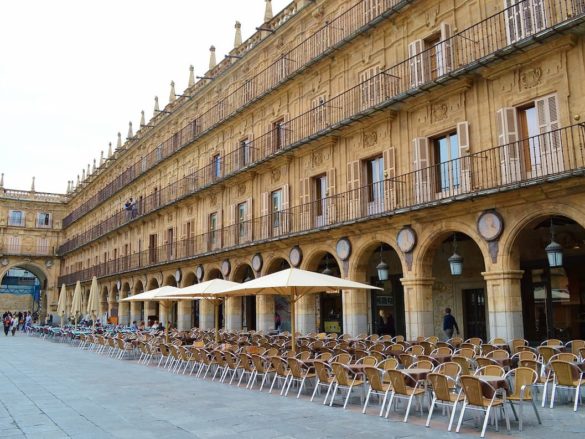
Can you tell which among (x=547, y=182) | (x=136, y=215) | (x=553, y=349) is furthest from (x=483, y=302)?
(x=136, y=215)

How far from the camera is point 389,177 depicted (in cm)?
1666

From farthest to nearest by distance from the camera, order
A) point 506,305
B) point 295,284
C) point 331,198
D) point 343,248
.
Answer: point 331,198, point 343,248, point 506,305, point 295,284

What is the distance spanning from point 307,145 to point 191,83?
1392 cm

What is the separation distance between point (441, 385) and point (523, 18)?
9.62m

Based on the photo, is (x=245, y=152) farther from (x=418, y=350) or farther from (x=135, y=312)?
(x=135, y=312)

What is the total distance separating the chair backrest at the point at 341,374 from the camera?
8.98m

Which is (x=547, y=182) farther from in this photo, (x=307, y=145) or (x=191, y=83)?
(x=191, y=83)

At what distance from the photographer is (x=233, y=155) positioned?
995 inches

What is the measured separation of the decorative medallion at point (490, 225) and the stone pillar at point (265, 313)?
10257 mm

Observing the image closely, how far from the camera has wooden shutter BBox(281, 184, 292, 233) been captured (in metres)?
20.7

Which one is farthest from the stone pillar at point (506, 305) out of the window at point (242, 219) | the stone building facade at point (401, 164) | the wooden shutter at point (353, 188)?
the window at point (242, 219)

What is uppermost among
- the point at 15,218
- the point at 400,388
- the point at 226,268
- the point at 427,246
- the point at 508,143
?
the point at 15,218

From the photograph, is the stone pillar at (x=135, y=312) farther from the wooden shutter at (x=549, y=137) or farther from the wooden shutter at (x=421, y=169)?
the wooden shutter at (x=549, y=137)

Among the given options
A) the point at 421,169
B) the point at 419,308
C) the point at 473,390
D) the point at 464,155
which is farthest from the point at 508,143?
the point at 473,390
